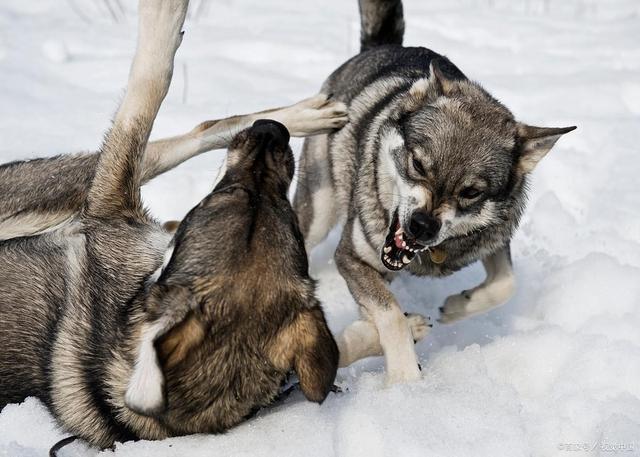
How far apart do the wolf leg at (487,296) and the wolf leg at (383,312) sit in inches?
17.1

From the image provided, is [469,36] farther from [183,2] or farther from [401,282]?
[183,2]

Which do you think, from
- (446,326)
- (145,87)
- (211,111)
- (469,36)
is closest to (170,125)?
(211,111)

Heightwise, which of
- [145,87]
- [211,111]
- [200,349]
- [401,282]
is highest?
[145,87]

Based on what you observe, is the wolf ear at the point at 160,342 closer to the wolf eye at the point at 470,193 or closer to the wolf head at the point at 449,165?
the wolf head at the point at 449,165

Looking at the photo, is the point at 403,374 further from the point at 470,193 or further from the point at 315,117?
the point at 315,117

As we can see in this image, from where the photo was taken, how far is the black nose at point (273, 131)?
127 inches

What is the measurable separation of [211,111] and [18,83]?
1.59 m

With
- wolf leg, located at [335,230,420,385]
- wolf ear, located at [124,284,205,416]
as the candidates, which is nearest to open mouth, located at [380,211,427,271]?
wolf leg, located at [335,230,420,385]

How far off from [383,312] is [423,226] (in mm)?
485

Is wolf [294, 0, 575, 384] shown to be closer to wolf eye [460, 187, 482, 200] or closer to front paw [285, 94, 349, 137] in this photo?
wolf eye [460, 187, 482, 200]

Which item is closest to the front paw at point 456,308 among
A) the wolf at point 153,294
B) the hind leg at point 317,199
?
the hind leg at point 317,199

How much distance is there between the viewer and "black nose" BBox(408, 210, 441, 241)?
12.3ft

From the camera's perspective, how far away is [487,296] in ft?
14.1

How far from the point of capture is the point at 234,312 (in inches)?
107
